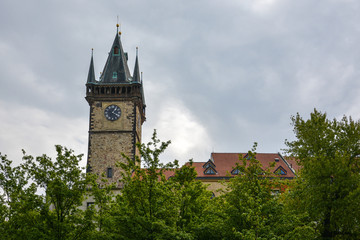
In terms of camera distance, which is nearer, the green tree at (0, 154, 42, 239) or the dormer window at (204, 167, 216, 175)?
the green tree at (0, 154, 42, 239)

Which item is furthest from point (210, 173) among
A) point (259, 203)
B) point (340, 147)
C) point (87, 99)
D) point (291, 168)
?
point (259, 203)

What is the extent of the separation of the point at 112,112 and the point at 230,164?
46.7 feet

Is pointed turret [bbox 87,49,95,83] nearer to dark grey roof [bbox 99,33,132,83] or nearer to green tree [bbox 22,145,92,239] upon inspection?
dark grey roof [bbox 99,33,132,83]

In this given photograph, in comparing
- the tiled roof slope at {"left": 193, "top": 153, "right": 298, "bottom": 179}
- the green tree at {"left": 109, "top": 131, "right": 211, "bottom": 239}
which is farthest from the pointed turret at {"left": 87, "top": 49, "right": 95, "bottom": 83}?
the green tree at {"left": 109, "top": 131, "right": 211, "bottom": 239}

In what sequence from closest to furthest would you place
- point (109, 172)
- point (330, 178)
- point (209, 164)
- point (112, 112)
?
point (330, 178) < point (109, 172) < point (209, 164) < point (112, 112)

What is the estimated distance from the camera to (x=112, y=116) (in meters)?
47.5

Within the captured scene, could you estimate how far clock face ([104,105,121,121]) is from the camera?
47.4 m

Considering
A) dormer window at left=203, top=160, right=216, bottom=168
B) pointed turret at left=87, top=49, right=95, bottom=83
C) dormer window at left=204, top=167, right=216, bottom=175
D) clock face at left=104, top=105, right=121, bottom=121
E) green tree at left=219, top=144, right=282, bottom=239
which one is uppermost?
pointed turret at left=87, top=49, right=95, bottom=83

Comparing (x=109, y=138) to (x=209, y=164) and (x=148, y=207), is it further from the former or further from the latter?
(x=148, y=207)

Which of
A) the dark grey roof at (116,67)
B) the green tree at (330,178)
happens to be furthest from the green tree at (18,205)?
the dark grey roof at (116,67)

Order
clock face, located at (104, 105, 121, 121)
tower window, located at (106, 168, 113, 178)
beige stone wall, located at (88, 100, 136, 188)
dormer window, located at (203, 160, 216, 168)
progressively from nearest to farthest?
1. tower window, located at (106, 168, 113, 178)
2. beige stone wall, located at (88, 100, 136, 188)
3. dormer window, located at (203, 160, 216, 168)
4. clock face, located at (104, 105, 121, 121)

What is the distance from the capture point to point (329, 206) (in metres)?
23.3

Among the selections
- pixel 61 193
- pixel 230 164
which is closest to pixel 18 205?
pixel 61 193

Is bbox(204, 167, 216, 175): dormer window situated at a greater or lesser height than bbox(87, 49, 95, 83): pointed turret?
lesser
